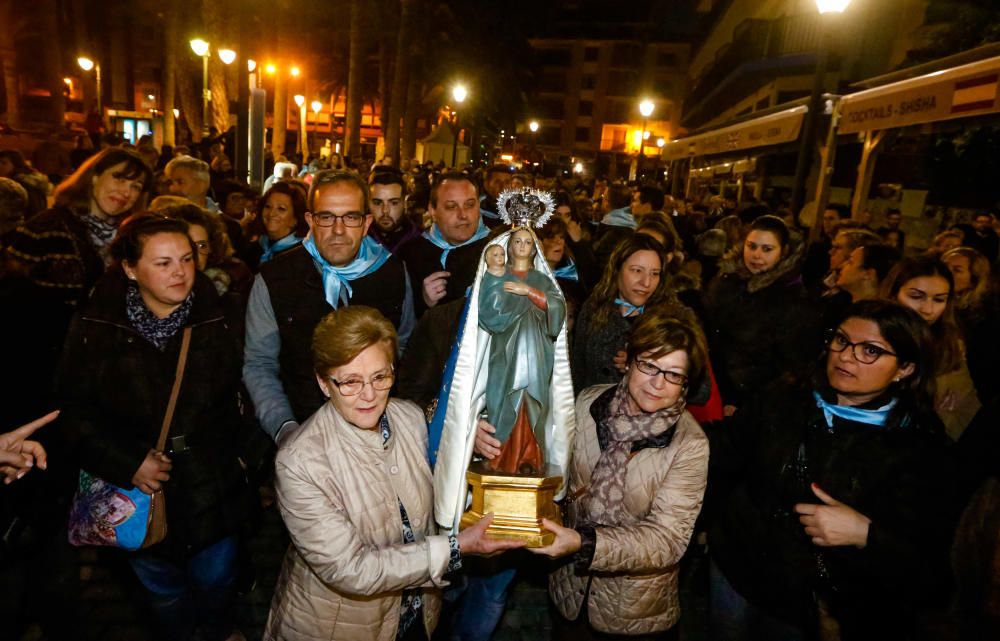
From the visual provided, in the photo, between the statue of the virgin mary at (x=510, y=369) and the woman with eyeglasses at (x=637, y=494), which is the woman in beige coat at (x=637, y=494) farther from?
the statue of the virgin mary at (x=510, y=369)

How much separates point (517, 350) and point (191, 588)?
2.19 m

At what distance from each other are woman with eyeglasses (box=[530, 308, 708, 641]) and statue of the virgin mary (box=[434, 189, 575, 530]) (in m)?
0.19

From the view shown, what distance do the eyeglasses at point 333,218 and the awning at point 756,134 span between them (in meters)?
8.39

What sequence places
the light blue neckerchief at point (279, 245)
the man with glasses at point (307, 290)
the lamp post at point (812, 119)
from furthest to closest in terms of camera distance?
1. the lamp post at point (812, 119)
2. the light blue neckerchief at point (279, 245)
3. the man with glasses at point (307, 290)

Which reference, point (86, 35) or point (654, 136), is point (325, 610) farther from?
point (654, 136)

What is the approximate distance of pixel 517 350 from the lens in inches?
102

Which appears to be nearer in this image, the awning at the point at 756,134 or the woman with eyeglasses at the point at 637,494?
the woman with eyeglasses at the point at 637,494

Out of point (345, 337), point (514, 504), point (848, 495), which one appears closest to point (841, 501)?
point (848, 495)

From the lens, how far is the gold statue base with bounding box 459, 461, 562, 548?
92.0 inches

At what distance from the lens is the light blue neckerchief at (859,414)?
2.44m

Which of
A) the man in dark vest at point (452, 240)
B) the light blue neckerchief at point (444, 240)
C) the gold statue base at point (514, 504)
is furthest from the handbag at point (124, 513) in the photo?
the light blue neckerchief at point (444, 240)

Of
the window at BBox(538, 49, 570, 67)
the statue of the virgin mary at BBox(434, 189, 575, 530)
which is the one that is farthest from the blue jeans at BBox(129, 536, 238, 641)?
the window at BBox(538, 49, 570, 67)

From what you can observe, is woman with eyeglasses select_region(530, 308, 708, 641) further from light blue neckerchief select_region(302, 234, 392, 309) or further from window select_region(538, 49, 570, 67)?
window select_region(538, 49, 570, 67)

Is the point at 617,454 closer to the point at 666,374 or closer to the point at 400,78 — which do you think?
the point at 666,374
